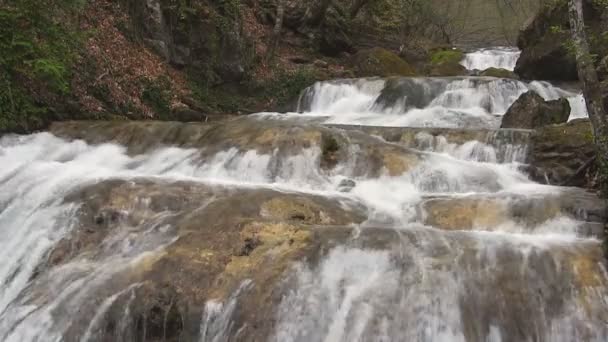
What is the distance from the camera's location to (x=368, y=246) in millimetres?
5527

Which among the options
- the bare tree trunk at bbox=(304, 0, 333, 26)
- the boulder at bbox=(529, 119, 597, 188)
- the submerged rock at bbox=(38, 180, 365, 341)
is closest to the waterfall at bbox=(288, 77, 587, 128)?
the boulder at bbox=(529, 119, 597, 188)

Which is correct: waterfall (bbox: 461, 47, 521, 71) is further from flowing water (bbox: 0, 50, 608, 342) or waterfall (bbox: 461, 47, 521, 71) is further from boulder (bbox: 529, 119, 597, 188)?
boulder (bbox: 529, 119, 597, 188)

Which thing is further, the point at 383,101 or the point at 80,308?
the point at 383,101

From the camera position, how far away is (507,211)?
667 cm

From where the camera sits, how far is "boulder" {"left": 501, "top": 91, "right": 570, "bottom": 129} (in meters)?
10.8

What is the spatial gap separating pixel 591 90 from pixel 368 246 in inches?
136

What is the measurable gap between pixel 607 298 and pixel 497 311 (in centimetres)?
100

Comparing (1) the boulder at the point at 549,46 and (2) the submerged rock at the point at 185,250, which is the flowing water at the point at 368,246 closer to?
(2) the submerged rock at the point at 185,250

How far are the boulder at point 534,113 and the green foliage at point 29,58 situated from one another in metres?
9.33

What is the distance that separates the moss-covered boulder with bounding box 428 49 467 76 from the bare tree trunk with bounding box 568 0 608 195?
15105 millimetres

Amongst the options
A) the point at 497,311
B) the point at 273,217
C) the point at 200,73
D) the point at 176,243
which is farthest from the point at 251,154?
the point at 200,73

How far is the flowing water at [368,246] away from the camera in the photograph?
4.80m

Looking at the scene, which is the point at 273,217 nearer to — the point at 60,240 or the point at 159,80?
the point at 60,240

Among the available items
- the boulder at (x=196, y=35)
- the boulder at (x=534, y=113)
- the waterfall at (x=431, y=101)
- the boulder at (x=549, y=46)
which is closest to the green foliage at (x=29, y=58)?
the boulder at (x=196, y=35)
